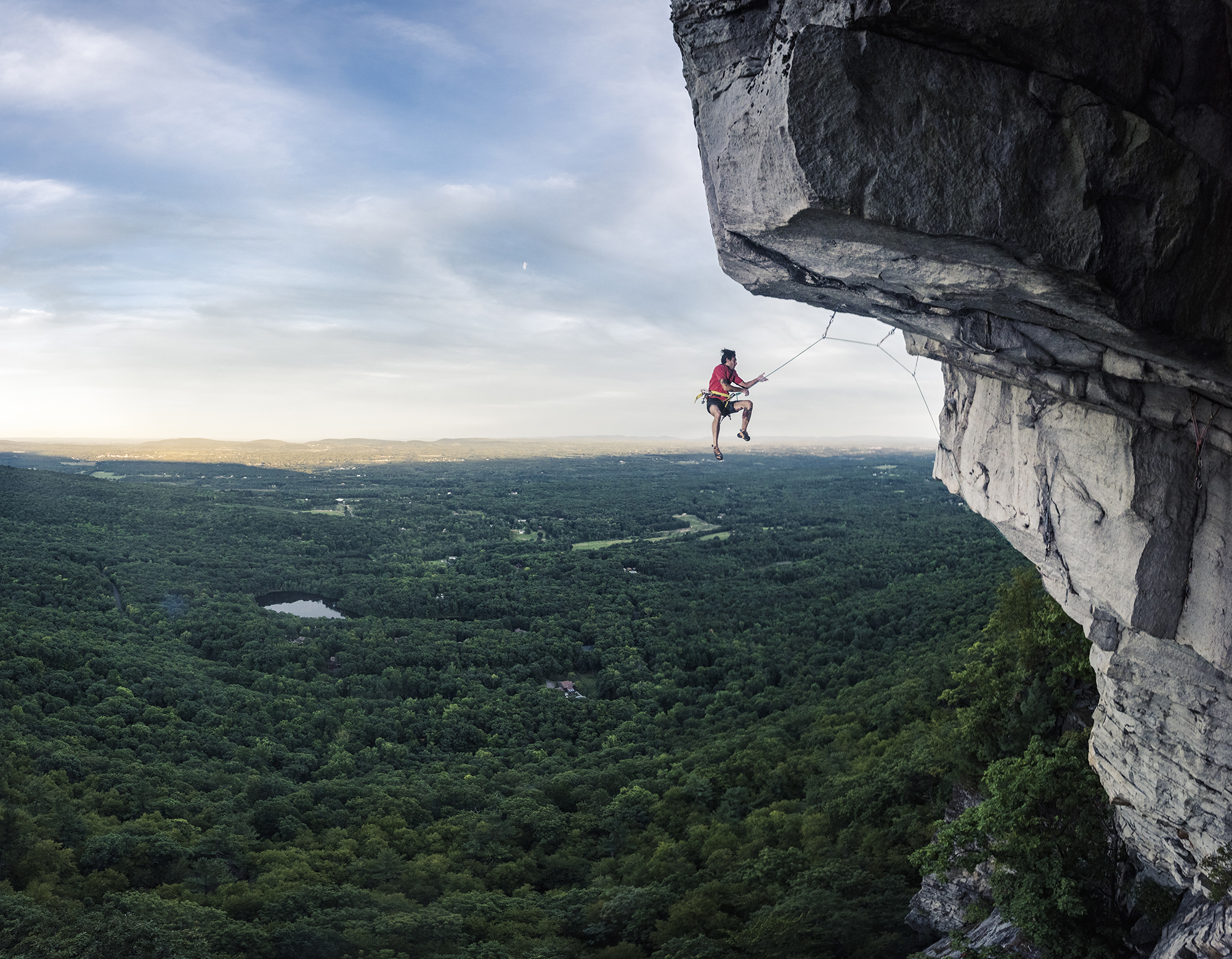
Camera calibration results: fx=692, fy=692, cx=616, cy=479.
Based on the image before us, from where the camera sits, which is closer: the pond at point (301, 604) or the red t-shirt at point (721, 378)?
the red t-shirt at point (721, 378)

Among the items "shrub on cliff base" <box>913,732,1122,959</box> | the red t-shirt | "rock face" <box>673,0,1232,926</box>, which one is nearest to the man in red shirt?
the red t-shirt

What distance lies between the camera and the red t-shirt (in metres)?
11.2

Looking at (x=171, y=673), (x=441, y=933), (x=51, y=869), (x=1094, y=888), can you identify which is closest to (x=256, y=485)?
(x=171, y=673)

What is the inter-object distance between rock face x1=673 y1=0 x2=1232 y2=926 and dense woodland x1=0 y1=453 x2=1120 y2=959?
881 centimetres

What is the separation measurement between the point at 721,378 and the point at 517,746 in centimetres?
3565

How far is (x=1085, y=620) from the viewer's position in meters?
9.18

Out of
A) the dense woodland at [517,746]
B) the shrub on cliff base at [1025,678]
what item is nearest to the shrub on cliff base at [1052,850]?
the dense woodland at [517,746]

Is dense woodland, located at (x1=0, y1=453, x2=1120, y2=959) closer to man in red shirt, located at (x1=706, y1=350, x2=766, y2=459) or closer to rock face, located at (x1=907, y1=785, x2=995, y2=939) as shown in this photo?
rock face, located at (x1=907, y1=785, x2=995, y2=939)

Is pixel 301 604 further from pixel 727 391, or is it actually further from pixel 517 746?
pixel 727 391

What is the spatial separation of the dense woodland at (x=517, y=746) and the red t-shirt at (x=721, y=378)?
8.92 m

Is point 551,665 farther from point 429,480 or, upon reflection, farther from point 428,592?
point 429,480

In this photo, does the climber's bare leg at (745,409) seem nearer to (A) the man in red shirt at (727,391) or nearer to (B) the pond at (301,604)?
(A) the man in red shirt at (727,391)

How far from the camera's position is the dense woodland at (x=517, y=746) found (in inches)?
703

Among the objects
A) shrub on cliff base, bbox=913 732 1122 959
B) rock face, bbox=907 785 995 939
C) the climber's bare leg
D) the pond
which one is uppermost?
the climber's bare leg
